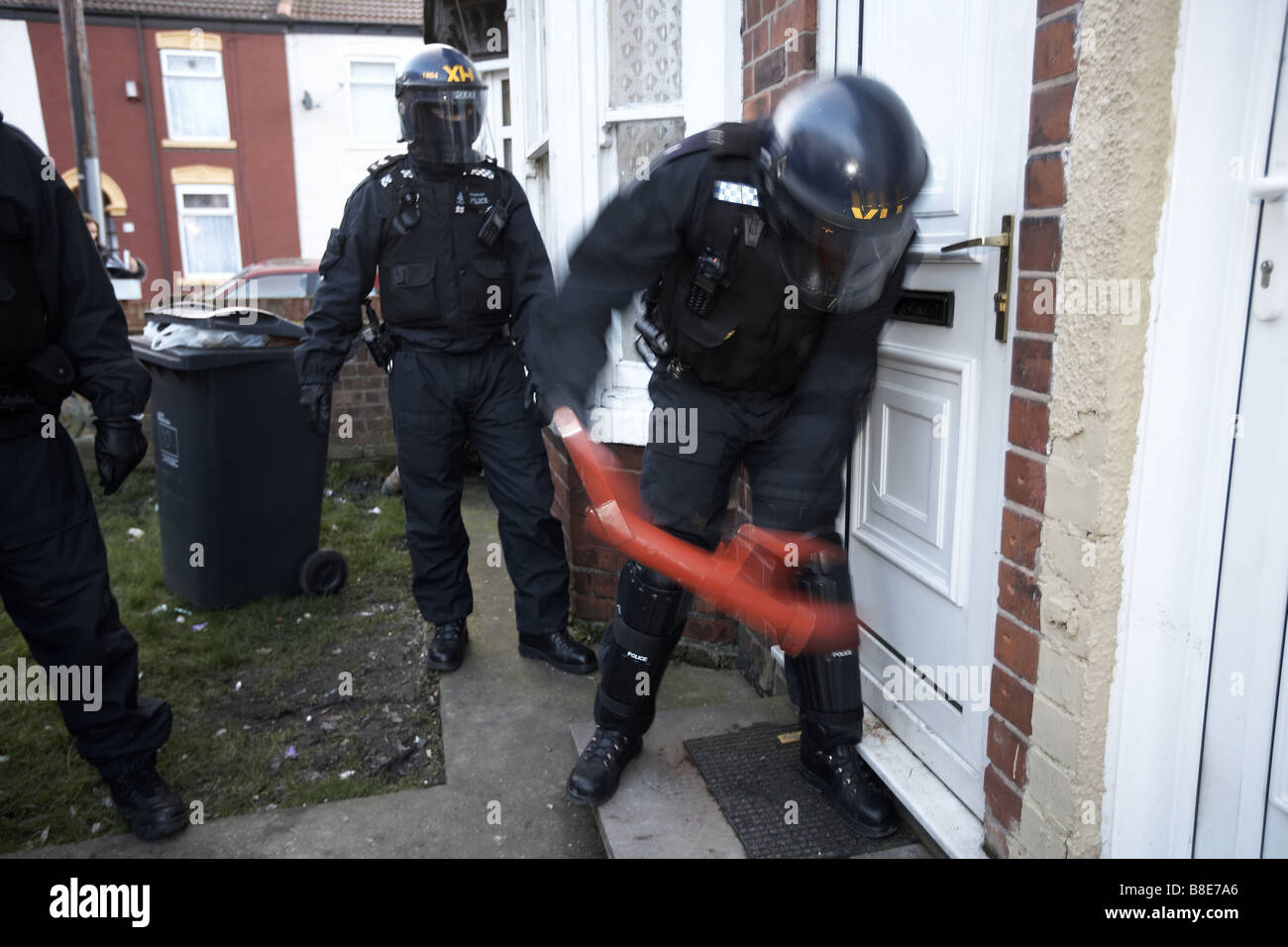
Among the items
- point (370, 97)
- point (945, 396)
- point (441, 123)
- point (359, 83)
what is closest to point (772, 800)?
point (945, 396)

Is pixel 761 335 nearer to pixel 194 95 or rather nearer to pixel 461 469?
pixel 461 469

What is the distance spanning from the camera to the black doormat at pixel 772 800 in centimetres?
225

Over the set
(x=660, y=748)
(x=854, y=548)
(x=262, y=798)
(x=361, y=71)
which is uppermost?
(x=361, y=71)

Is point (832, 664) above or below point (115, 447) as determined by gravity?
below

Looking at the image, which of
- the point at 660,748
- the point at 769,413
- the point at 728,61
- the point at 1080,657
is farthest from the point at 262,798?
Answer: the point at 728,61

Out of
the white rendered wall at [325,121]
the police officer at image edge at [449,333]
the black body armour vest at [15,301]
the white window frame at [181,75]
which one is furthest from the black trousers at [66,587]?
the white window frame at [181,75]

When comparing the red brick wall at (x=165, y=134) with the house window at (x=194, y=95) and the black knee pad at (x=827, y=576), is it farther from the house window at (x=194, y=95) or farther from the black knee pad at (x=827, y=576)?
the black knee pad at (x=827, y=576)

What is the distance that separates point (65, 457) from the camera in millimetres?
2516

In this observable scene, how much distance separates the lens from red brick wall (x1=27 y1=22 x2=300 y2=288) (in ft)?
61.8

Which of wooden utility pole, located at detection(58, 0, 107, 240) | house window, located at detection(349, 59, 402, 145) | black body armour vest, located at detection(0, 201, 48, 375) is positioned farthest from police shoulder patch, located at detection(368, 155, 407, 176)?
house window, located at detection(349, 59, 402, 145)

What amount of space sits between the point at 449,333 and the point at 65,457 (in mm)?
1305

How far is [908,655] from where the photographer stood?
2.44 m

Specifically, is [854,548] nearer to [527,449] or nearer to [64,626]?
[527,449]
